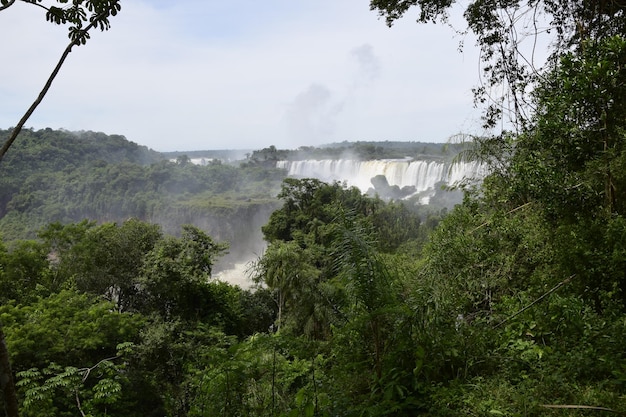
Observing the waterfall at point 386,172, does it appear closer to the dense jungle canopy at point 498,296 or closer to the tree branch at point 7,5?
the dense jungle canopy at point 498,296

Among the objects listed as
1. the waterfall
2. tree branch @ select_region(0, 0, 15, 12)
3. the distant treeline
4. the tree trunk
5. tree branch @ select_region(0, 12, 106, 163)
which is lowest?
the distant treeline

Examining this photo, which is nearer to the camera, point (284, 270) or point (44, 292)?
point (44, 292)

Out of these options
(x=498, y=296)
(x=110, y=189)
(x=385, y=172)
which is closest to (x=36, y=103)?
(x=498, y=296)

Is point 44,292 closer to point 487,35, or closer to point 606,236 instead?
point 487,35

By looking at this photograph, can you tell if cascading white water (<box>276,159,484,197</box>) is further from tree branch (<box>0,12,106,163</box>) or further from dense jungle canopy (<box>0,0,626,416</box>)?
tree branch (<box>0,12,106,163</box>)

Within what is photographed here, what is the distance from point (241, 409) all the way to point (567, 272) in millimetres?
2633

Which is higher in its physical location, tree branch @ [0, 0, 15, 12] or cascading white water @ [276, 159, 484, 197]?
tree branch @ [0, 0, 15, 12]

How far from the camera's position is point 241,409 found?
110 inches

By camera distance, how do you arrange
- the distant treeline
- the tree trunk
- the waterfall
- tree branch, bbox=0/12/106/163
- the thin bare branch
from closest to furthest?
the tree trunk, tree branch, bbox=0/12/106/163, the thin bare branch, the waterfall, the distant treeline

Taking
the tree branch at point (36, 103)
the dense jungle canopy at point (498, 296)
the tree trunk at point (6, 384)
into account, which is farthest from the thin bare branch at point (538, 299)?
the tree branch at point (36, 103)

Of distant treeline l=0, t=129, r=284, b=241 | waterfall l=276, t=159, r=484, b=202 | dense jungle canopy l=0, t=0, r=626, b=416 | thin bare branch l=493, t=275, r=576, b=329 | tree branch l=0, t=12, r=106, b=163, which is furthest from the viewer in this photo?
distant treeline l=0, t=129, r=284, b=241

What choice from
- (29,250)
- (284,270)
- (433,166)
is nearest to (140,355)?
(284,270)

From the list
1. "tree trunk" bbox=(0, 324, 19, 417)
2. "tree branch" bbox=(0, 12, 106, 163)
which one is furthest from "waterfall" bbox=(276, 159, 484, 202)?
"tree trunk" bbox=(0, 324, 19, 417)

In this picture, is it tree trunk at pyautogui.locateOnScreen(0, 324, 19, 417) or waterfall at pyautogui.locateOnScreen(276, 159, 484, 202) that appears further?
waterfall at pyautogui.locateOnScreen(276, 159, 484, 202)
